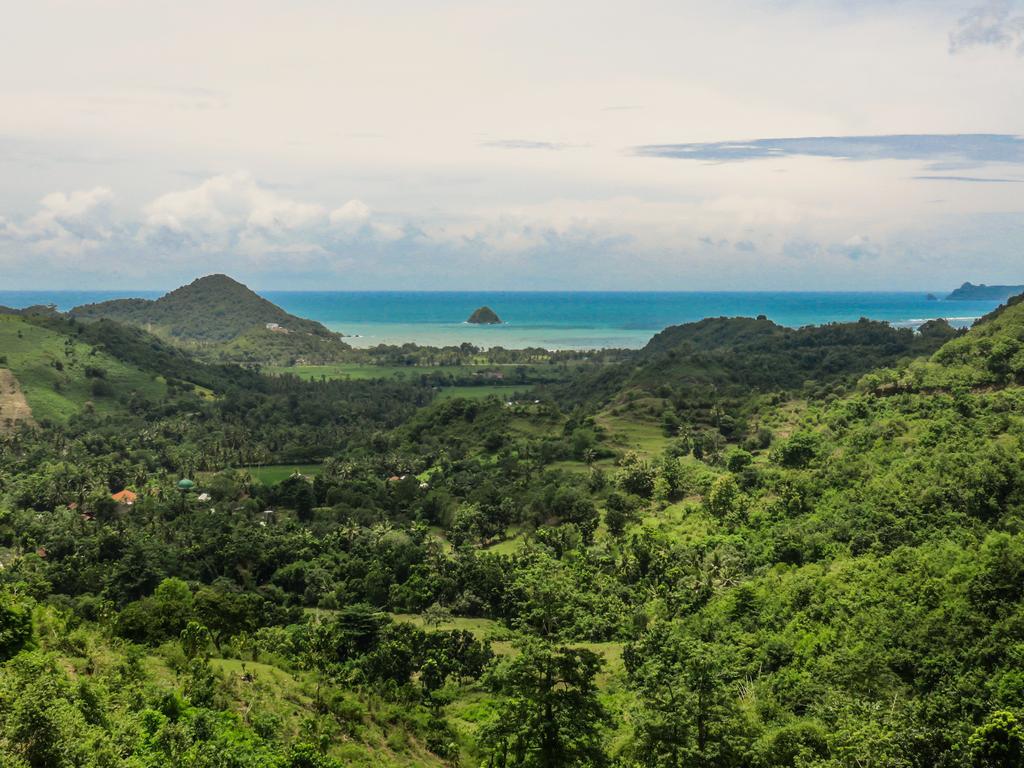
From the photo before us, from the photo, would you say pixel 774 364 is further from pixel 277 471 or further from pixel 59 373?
pixel 59 373

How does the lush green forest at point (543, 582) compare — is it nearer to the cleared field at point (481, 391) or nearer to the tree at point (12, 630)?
the tree at point (12, 630)

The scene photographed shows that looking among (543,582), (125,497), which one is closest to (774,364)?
(125,497)

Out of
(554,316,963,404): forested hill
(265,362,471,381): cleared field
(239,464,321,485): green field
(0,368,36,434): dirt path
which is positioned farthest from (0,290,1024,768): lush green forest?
(265,362,471,381): cleared field

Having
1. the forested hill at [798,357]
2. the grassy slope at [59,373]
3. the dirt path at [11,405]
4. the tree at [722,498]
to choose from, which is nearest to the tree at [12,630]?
the tree at [722,498]

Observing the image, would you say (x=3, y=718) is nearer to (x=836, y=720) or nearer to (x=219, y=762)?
(x=219, y=762)

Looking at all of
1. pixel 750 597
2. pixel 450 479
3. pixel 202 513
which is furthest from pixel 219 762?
pixel 450 479

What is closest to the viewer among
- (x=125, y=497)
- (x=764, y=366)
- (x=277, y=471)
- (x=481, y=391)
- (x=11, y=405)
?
(x=125, y=497)
